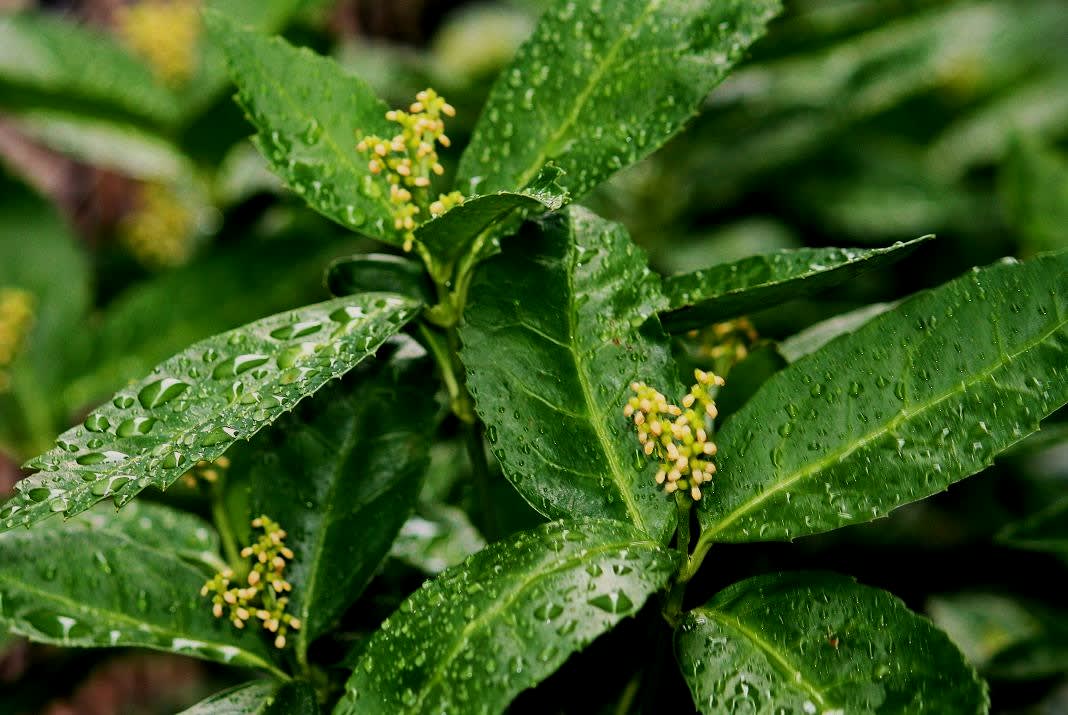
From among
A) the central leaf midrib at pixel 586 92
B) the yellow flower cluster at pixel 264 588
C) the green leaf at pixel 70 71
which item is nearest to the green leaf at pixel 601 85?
the central leaf midrib at pixel 586 92

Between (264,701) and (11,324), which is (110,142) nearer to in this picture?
(11,324)

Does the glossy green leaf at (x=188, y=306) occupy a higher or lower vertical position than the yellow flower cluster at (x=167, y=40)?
lower

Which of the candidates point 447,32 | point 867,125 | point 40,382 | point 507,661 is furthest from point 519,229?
point 447,32

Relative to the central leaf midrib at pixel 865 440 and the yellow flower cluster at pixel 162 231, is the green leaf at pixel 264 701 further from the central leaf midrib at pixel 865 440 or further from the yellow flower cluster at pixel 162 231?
the yellow flower cluster at pixel 162 231

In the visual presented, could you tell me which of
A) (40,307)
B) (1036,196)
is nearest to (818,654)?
(1036,196)

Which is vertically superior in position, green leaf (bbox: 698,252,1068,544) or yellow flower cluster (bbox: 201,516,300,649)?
green leaf (bbox: 698,252,1068,544)

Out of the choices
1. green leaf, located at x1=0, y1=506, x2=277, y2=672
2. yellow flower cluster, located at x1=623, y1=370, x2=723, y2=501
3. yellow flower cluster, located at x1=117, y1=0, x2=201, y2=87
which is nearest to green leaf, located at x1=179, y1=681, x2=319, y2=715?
green leaf, located at x1=0, y1=506, x2=277, y2=672

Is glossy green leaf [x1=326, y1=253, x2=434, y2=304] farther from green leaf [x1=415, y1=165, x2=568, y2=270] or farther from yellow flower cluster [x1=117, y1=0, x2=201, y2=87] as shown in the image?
yellow flower cluster [x1=117, y1=0, x2=201, y2=87]
